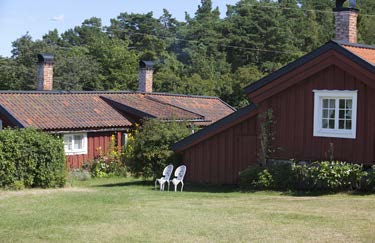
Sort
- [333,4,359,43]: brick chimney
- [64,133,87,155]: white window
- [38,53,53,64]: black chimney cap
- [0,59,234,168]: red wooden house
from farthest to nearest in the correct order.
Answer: [38,53,53,64]: black chimney cap, [64,133,87,155]: white window, [0,59,234,168]: red wooden house, [333,4,359,43]: brick chimney

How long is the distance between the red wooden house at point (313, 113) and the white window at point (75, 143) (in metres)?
8.04

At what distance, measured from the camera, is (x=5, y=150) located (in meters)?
18.7

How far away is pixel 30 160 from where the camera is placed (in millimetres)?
19156

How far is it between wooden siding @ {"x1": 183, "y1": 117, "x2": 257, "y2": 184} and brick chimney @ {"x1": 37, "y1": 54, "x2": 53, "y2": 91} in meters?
10.9

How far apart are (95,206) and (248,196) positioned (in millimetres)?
4620

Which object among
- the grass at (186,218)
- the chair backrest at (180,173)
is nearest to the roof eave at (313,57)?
the chair backrest at (180,173)

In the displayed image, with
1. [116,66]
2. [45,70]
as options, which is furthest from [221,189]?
[116,66]

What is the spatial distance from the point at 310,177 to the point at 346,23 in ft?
20.2

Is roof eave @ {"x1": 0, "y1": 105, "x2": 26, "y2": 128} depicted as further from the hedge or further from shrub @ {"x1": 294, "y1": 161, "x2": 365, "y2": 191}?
shrub @ {"x1": 294, "y1": 161, "x2": 365, "y2": 191}

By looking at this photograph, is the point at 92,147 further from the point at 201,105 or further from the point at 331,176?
the point at 331,176

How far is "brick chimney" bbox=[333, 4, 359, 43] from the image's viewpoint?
786 inches

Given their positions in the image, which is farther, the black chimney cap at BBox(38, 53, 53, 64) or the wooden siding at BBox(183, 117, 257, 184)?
the black chimney cap at BBox(38, 53, 53, 64)

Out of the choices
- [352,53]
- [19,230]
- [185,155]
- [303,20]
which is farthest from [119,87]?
[19,230]

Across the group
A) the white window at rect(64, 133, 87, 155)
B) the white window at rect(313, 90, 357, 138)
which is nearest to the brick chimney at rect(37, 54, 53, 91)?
the white window at rect(64, 133, 87, 155)
